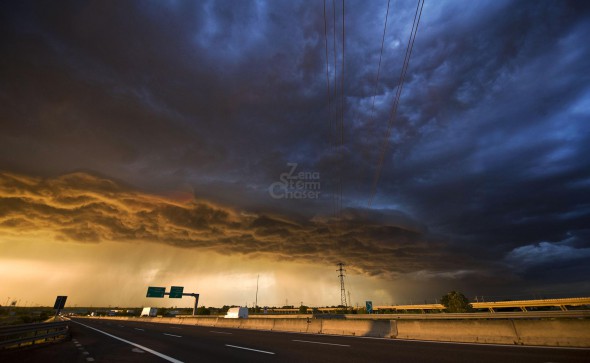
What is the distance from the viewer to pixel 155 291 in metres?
64.2

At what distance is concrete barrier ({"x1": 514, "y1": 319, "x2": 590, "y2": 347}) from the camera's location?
11.0 metres

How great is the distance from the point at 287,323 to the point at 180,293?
51.1m

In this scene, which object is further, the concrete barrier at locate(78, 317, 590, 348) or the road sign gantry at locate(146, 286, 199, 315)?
the road sign gantry at locate(146, 286, 199, 315)

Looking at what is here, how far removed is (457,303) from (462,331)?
8383cm

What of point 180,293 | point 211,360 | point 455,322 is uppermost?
point 180,293

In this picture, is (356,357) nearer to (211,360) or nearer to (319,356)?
(319,356)

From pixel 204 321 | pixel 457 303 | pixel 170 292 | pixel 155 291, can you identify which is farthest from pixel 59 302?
pixel 457 303

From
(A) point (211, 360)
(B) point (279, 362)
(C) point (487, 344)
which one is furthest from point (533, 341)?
(A) point (211, 360)

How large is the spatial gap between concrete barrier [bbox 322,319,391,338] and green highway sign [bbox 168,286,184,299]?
55919 mm

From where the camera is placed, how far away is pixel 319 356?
32.2 ft

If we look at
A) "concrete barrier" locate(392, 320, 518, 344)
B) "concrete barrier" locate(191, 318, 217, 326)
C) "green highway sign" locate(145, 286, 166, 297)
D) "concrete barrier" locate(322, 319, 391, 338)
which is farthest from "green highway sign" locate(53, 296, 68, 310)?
"concrete barrier" locate(392, 320, 518, 344)

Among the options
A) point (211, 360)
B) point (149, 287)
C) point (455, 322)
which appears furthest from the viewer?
point (149, 287)

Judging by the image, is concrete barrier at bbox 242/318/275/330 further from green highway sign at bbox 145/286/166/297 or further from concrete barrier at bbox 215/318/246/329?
green highway sign at bbox 145/286/166/297

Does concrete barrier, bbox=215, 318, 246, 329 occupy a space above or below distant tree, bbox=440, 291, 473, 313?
below
